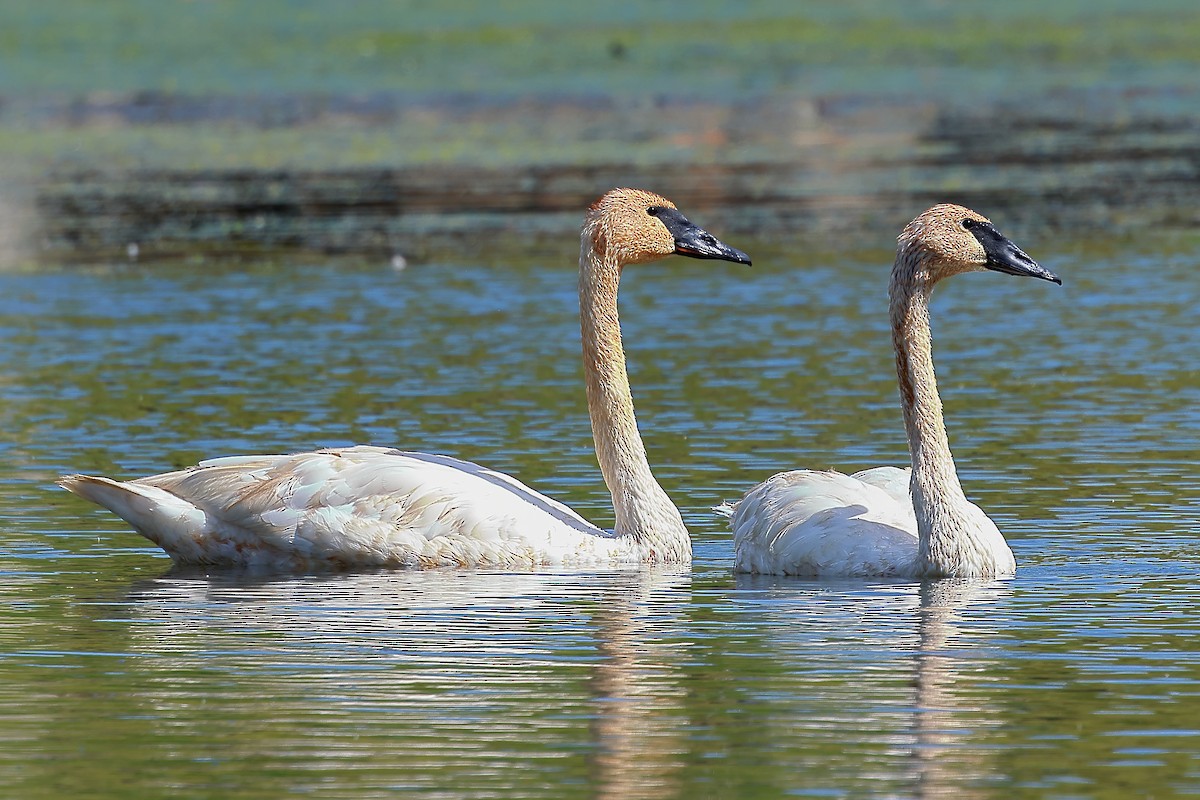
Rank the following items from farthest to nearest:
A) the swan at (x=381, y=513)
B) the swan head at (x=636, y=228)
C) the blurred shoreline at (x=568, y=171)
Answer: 1. the blurred shoreline at (x=568, y=171)
2. the swan head at (x=636, y=228)
3. the swan at (x=381, y=513)

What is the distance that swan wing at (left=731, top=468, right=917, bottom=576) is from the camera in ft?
37.5

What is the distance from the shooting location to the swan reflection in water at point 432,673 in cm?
A: 784

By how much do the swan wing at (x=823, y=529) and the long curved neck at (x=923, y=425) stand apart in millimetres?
204

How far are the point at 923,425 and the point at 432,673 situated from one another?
3.48 m

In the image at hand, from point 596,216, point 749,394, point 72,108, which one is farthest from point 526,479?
point 72,108

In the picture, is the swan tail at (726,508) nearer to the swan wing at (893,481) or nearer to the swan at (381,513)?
the swan at (381,513)

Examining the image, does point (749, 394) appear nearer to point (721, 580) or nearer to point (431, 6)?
point (721, 580)

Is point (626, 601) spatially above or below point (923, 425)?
below

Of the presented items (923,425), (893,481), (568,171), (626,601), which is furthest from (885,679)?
(568,171)

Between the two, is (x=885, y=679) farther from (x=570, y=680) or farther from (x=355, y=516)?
(x=355, y=516)

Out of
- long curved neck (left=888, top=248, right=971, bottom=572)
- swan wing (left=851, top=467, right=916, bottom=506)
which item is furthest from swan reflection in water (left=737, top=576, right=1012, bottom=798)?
swan wing (left=851, top=467, right=916, bottom=506)

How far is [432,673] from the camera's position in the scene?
9.11 metres

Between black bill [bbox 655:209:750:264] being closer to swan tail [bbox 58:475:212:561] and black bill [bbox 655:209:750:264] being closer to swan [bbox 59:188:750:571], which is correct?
swan [bbox 59:188:750:571]

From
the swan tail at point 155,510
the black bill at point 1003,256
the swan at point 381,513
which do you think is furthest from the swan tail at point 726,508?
the swan tail at point 155,510
